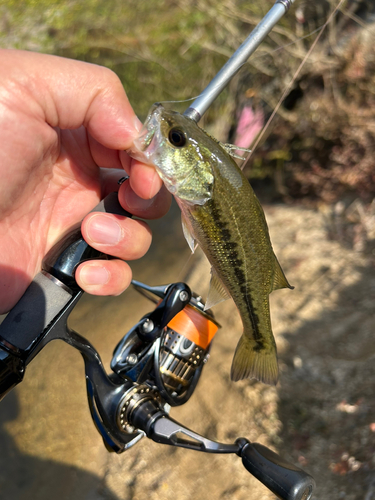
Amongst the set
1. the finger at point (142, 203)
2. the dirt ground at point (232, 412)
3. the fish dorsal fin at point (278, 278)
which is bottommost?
the dirt ground at point (232, 412)

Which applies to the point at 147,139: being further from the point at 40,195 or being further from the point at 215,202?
the point at 40,195

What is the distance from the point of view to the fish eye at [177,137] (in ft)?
5.16

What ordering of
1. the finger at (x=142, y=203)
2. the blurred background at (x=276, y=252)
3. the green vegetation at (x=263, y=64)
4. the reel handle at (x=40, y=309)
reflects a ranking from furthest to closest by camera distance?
1. the green vegetation at (x=263, y=64)
2. the blurred background at (x=276, y=252)
3. the finger at (x=142, y=203)
4. the reel handle at (x=40, y=309)

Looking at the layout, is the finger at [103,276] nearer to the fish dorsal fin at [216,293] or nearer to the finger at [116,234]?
the finger at [116,234]

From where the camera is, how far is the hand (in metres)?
1.76

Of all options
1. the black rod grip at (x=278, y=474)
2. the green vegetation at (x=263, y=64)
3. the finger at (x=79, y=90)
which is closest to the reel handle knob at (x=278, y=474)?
the black rod grip at (x=278, y=474)

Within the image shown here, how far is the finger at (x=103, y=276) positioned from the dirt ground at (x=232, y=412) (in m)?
1.79

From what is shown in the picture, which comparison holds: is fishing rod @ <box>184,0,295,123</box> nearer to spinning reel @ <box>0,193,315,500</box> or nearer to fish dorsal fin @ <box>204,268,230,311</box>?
spinning reel @ <box>0,193,315,500</box>

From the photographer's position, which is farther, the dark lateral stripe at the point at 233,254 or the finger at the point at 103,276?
the finger at the point at 103,276

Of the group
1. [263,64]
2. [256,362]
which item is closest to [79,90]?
[256,362]

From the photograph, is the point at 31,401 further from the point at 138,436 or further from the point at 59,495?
the point at 138,436

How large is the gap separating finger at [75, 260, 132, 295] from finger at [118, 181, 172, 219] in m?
0.28

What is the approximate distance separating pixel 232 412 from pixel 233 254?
214 centimetres

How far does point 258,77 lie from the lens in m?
5.28
